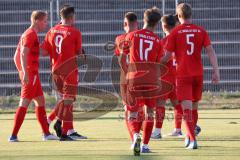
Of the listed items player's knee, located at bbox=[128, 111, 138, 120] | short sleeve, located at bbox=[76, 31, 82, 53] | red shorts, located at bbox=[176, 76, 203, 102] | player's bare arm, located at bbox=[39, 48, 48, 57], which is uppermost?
short sleeve, located at bbox=[76, 31, 82, 53]

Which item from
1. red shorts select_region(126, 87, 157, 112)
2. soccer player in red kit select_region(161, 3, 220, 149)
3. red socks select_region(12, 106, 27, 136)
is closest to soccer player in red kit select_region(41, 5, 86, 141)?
red socks select_region(12, 106, 27, 136)

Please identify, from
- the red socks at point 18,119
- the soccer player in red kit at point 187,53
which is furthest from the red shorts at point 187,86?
the red socks at point 18,119

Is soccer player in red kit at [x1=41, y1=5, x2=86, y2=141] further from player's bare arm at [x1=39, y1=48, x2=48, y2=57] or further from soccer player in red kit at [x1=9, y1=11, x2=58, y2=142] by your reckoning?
soccer player in red kit at [x1=9, y1=11, x2=58, y2=142]

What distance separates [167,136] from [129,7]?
12315mm

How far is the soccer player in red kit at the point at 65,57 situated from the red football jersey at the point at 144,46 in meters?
2.33

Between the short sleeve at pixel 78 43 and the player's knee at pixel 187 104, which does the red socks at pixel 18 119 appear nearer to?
the short sleeve at pixel 78 43

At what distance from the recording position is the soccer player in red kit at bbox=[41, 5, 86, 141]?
13.4m

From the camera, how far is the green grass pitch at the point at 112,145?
1057 centimetres

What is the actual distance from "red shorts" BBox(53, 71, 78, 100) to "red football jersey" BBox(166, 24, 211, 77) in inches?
94.1

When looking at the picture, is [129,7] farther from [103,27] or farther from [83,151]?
[83,151]

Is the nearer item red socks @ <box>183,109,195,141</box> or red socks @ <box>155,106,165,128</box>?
red socks @ <box>183,109,195,141</box>

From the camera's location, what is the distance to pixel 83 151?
36.9 ft

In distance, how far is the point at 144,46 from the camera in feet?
36.5

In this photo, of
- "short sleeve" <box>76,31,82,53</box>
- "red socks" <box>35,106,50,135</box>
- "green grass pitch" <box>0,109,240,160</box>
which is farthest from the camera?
"short sleeve" <box>76,31,82,53</box>
